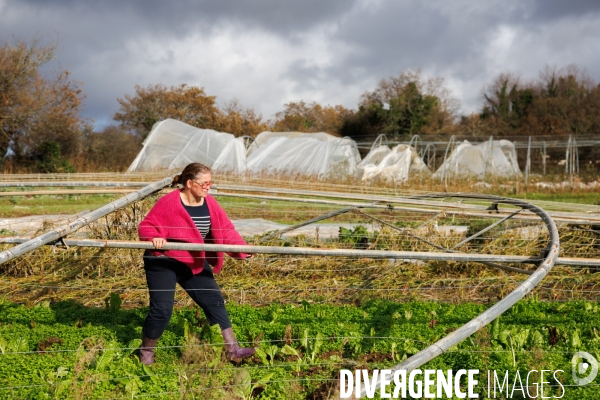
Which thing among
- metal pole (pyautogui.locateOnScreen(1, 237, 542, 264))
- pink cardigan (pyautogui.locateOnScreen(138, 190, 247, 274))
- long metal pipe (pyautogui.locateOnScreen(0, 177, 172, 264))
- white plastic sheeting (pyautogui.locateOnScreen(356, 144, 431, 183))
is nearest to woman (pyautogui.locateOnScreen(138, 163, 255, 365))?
pink cardigan (pyautogui.locateOnScreen(138, 190, 247, 274))

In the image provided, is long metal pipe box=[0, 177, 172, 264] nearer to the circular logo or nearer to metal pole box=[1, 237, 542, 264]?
metal pole box=[1, 237, 542, 264]

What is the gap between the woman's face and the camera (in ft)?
13.0

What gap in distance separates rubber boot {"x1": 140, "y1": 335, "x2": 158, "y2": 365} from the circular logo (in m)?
2.51

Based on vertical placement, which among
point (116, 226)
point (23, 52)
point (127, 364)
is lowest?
point (127, 364)

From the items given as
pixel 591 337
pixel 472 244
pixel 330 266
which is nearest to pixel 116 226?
pixel 330 266

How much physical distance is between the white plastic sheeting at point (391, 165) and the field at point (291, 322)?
12.0 metres

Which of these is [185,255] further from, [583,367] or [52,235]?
[583,367]

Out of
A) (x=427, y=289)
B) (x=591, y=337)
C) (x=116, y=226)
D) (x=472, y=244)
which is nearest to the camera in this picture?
(x=591, y=337)

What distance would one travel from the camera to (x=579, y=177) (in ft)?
64.4

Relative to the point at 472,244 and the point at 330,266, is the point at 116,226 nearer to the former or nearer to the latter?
the point at 330,266

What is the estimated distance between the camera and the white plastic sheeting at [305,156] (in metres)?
20.4

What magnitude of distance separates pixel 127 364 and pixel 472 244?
16.0 feet

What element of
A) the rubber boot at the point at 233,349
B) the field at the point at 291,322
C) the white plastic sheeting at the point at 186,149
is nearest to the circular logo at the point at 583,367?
the field at the point at 291,322

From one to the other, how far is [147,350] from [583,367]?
2.63 m
